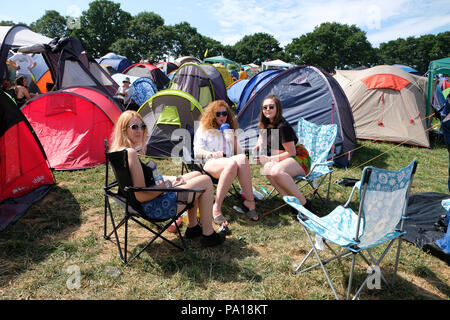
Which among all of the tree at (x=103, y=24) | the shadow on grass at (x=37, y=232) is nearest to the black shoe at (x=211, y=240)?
the shadow on grass at (x=37, y=232)

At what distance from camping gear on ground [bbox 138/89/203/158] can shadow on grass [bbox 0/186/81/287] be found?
2.15 metres

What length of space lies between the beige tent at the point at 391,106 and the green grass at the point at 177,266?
16.4ft

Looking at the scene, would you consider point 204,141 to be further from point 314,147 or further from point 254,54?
point 254,54

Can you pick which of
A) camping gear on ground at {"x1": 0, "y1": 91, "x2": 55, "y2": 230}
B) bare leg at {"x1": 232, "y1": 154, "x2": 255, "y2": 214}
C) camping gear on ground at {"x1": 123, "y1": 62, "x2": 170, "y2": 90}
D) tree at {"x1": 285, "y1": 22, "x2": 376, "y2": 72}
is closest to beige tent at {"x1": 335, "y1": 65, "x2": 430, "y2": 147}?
bare leg at {"x1": 232, "y1": 154, "x2": 255, "y2": 214}

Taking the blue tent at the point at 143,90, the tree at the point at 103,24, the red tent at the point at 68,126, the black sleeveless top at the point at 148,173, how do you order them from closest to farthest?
the black sleeveless top at the point at 148,173
the red tent at the point at 68,126
the blue tent at the point at 143,90
the tree at the point at 103,24

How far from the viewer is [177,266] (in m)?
2.49

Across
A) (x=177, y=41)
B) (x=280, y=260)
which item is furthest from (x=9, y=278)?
(x=177, y=41)

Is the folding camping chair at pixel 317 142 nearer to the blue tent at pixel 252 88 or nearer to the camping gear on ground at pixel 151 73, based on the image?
the blue tent at pixel 252 88

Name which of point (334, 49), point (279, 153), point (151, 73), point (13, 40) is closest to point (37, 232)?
point (279, 153)

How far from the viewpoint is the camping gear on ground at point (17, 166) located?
336 cm

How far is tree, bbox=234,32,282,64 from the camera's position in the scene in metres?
64.6

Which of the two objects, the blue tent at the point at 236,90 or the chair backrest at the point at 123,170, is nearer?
the chair backrest at the point at 123,170

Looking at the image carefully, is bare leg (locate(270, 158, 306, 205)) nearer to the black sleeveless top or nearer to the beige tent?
the black sleeveless top
